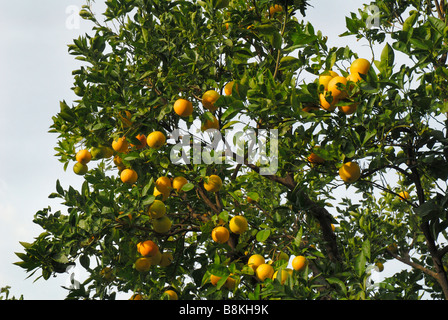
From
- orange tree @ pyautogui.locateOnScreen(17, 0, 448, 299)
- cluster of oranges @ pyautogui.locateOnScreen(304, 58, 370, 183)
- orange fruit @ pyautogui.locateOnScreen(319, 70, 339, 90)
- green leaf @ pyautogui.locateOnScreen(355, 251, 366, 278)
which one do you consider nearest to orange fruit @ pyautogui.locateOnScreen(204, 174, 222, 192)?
orange tree @ pyautogui.locateOnScreen(17, 0, 448, 299)

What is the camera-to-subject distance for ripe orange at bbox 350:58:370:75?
2.87 metres

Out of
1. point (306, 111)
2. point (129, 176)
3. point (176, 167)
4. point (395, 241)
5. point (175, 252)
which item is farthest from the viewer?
point (395, 241)

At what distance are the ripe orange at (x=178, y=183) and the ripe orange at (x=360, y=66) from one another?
151 cm

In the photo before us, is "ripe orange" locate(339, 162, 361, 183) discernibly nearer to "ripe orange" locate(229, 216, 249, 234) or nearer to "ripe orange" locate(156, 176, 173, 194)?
"ripe orange" locate(229, 216, 249, 234)

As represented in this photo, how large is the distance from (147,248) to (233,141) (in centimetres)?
105

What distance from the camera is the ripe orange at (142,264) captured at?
3.44 meters

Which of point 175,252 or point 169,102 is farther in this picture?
point 175,252

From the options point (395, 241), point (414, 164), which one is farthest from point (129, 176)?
point (395, 241)

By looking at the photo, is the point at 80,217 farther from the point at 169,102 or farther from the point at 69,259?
the point at 169,102

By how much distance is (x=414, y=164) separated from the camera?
3.15m

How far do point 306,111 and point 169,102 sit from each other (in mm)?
1140

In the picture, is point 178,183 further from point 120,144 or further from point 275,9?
point 275,9

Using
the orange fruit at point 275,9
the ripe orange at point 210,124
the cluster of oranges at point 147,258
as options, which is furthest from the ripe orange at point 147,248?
the orange fruit at point 275,9

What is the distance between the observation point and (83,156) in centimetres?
365
